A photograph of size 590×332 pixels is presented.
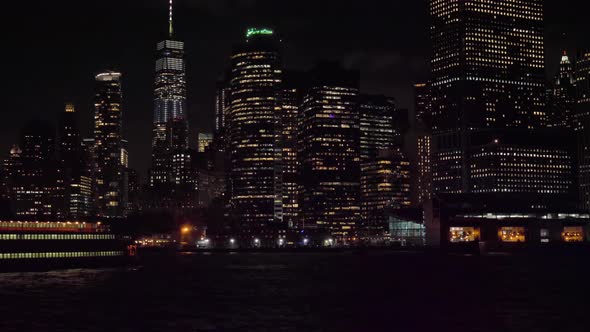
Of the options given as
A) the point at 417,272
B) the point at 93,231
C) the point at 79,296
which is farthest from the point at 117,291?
the point at 417,272

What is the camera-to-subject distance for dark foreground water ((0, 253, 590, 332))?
244ft

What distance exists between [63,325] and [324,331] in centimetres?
2370

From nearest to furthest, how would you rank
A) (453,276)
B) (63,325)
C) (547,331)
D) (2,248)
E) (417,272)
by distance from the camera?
1. (547,331)
2. (63,325)
3. (2,248)
4. (453,276)
5. (417,272)

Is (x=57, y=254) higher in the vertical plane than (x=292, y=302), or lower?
higher

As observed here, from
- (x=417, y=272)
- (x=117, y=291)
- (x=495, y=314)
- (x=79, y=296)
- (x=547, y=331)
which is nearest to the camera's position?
(x=547, y=331)

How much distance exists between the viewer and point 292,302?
9731 centimetres

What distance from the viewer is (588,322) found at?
248ft

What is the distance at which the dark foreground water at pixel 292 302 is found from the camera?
244ft

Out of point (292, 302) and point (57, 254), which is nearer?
point (292, 302)

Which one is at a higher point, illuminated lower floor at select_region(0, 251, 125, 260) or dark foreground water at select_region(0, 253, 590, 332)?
illuminated lower floor at select_region(0, 251, 125, 260)

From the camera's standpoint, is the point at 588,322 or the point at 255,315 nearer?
the point at 588,322

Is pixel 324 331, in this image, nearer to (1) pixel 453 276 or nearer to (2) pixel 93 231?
(1) pixel 453 276

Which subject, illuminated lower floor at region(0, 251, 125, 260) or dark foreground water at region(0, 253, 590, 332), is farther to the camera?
illuminated lower floor at region(0, 251, 125, 260)

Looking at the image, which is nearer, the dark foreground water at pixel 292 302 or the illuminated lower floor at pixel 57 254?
the dark foreground water at pixel 292 302
